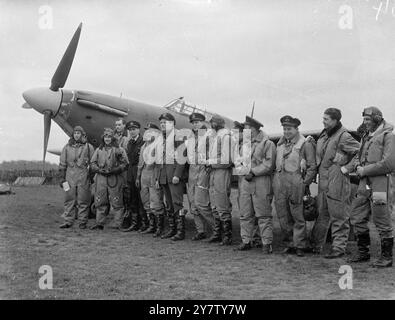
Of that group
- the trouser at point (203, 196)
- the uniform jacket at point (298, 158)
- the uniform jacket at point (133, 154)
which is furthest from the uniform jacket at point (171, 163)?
the uniform jacket at point (298, 158)

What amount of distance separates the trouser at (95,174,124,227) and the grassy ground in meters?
1.05

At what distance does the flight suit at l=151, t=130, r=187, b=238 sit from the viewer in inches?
296

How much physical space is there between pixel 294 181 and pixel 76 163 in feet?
13.6

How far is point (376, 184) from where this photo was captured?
542 centimetres

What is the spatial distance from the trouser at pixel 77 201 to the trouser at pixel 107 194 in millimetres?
198

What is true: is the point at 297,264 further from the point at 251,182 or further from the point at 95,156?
the point at 95,156

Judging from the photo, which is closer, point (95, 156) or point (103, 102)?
point (95, 156)

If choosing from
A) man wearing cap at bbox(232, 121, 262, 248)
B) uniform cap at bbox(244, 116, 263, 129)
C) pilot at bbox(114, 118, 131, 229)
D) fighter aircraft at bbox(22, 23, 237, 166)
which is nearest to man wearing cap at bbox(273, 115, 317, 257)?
uniform cap at bbox(244, 116, 263, 129)

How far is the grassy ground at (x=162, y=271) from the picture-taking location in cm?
416

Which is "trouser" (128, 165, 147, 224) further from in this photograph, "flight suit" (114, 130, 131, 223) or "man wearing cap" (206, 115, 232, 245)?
"man wearing cap" (206, 115, 232, 245)

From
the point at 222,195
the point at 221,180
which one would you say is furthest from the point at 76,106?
the point at 222,195
